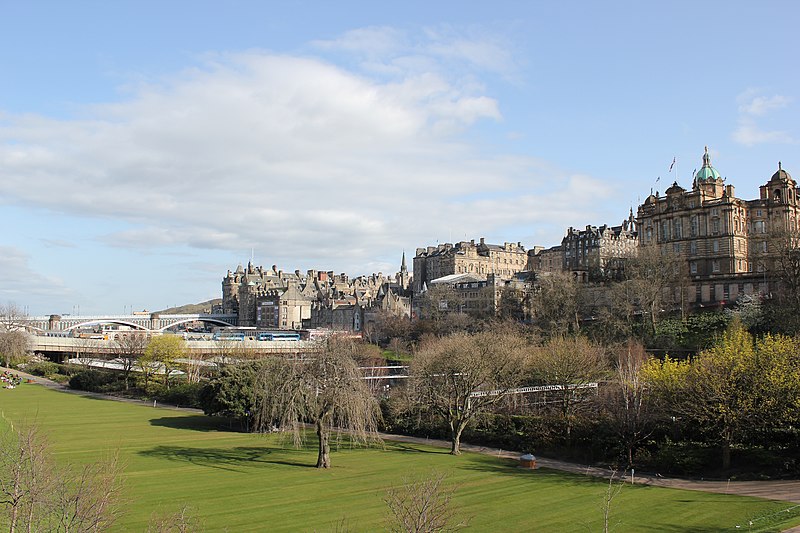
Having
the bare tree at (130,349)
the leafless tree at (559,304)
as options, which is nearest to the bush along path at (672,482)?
the leafless tree at (559,304)

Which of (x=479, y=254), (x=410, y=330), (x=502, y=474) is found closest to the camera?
(x=502, y=474)

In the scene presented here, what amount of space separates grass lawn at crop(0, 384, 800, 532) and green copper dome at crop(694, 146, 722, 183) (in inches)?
2214

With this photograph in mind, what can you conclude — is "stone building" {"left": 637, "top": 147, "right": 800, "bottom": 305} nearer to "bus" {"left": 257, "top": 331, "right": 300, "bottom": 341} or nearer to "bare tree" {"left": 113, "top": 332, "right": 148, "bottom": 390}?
"bus" {"left": 257, "top": 331, "right": 300, "bottom": 341}

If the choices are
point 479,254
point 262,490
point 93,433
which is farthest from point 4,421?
point 479,254

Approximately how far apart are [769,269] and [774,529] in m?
52.4

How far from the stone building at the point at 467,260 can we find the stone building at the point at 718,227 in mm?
79391

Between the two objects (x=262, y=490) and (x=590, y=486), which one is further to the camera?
(x=590, y=486)

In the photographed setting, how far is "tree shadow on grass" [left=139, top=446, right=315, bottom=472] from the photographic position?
38625mm

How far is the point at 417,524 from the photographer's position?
1731 centimetres

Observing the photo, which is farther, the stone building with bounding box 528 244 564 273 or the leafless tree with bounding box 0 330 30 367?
the stone building with bounding box 528 244 564 273

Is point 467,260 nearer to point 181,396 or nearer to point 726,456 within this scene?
point 181,396

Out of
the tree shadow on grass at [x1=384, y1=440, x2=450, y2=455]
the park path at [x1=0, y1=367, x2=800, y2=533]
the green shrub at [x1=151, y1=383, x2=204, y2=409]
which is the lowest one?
the park path at [x1=0, y1=367, x2=800, y2=533]

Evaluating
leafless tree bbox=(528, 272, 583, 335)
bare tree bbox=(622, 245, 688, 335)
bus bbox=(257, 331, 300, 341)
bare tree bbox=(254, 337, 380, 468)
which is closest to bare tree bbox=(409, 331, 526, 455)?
bare tree bbox=(254, 337, 380, 468)

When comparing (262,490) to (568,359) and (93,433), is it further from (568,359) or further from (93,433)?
(568,359)
